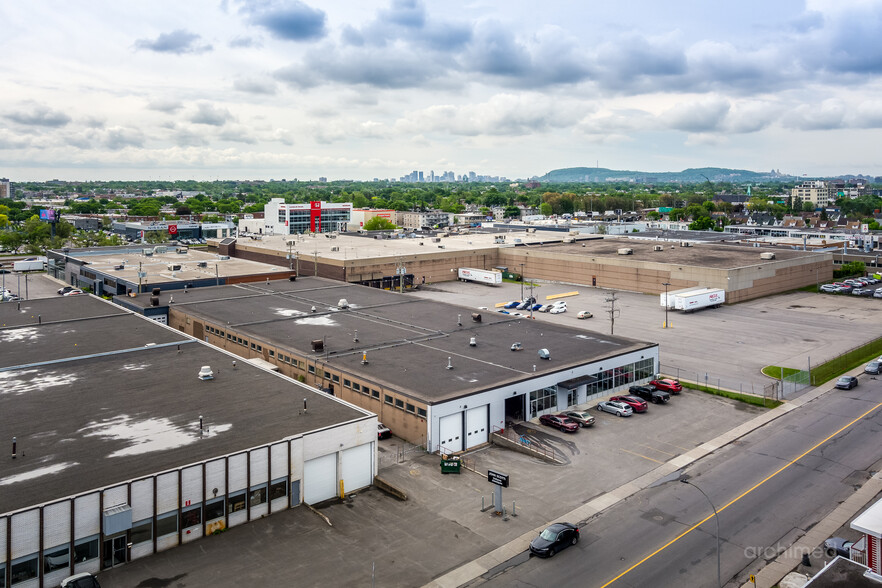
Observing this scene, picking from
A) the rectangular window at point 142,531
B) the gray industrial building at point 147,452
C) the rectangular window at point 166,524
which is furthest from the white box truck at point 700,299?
the rectangular window at point 142,531

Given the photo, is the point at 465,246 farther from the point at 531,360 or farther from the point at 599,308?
the point at 531,360

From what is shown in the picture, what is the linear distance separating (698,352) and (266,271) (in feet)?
179

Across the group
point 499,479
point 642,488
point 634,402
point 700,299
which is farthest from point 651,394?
point 700,299

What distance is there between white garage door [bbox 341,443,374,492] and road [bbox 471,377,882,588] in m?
9.59

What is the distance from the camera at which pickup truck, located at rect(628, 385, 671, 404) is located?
1793 inches

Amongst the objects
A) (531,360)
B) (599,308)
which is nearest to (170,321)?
(531,360)

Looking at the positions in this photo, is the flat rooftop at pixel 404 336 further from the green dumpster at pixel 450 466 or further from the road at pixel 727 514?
the road at pixel 727 514

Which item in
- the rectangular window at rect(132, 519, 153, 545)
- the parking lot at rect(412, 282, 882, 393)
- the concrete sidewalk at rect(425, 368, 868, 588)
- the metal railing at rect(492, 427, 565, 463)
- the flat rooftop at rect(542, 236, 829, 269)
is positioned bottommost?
the concrete sidewalk at rect(425, 368, 868, 588)

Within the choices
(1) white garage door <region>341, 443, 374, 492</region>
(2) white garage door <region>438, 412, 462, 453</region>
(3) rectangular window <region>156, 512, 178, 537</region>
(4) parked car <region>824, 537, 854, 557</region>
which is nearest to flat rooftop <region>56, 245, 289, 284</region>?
(2) white garage door <region>438, 412, 462, 453</region>

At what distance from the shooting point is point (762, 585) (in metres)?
24.0

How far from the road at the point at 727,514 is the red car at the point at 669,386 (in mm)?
7284

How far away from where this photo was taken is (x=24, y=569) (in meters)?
23.0

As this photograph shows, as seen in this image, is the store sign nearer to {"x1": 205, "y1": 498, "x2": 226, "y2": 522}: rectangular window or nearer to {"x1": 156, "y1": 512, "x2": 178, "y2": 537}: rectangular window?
{"x1": 205, "y1": 498, "x2": 226, "y2": 522}: rectangular window

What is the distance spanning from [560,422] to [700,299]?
45.6 metres
